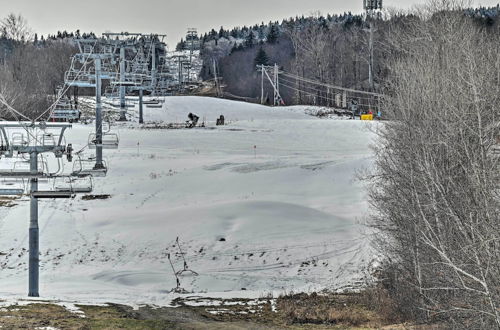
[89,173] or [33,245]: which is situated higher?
[89,173]

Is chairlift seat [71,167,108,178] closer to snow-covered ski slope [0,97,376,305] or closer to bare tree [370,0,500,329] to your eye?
snow-covered ski slope [0,97,376,305]

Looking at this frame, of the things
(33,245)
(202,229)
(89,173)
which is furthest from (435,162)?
(33,245)

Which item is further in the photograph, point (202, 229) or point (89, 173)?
point (202, 229)

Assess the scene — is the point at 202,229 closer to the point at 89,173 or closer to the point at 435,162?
the point at 89,173

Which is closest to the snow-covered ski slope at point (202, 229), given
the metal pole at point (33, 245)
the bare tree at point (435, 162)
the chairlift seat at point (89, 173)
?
the metal pole at point (33, 245)

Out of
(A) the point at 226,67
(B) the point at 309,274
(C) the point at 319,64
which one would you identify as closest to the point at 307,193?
(B) the point at 309,274

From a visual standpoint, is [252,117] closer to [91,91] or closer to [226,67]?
[91,91]

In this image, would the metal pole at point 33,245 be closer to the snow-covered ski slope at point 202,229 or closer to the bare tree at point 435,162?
the snow-covered ski slope at point 202,229

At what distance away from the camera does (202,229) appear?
112 feet

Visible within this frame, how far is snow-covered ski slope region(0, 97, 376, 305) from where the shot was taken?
2903 centimetres

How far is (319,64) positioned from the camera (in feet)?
339

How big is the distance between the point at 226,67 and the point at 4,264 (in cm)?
13079

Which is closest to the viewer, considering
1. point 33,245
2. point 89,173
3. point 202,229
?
point 33,245

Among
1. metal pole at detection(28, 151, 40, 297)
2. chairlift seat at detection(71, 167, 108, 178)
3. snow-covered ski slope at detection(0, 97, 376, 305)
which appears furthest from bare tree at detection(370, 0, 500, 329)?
metal pole at detection(28, 151, 40, 297)
